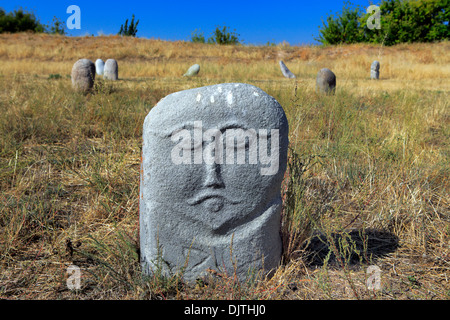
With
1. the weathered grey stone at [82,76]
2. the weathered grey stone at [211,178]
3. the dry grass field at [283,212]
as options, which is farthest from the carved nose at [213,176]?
the weathered grey stone at [82,76]

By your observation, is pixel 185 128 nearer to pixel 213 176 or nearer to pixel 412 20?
pixel 213 176

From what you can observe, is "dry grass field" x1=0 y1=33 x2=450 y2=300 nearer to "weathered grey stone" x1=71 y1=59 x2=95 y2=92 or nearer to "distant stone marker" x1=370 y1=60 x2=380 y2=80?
"weathered grey stone" x1=71 y1=59 x2=95 y2=92

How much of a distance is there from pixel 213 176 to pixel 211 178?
1 centimetres

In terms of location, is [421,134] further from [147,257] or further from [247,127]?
[147,257]

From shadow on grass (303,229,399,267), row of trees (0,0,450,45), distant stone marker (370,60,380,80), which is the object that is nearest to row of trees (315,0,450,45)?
row of trees (0,0,450,45)

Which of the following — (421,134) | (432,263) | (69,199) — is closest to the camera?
(432,263)

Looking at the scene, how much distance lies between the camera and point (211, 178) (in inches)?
72.7

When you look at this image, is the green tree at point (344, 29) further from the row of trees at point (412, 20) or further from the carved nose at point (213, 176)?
the carved nose at point (213, 176)

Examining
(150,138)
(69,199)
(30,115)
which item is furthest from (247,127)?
(30,115)

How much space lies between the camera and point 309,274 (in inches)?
Result: 85.4

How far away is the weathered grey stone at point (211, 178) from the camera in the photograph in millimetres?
1822

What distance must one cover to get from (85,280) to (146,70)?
438 inches

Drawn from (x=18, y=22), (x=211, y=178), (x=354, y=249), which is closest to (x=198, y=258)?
(x=211, y=178)

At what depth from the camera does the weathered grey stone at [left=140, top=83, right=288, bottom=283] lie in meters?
1.82
